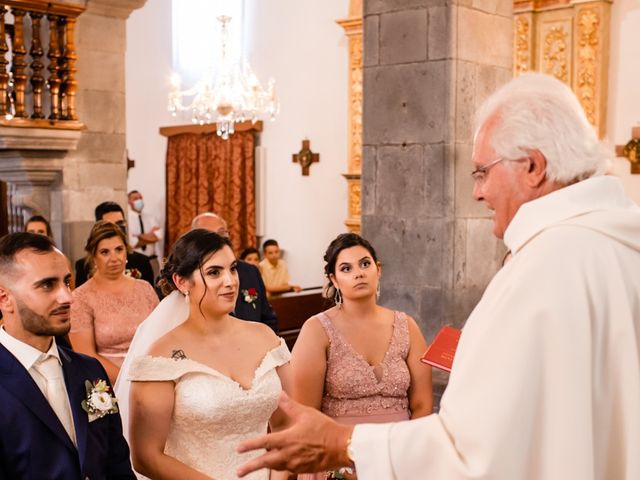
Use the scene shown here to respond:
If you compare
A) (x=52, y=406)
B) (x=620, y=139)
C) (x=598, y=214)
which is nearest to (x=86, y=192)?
(x=620, y=139)

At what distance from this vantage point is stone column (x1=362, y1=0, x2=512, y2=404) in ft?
16.7

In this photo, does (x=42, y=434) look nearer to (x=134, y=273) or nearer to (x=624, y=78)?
(x=134, y=273)

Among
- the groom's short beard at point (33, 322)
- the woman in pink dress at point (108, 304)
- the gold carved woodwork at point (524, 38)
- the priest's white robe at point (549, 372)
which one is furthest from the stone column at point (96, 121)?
the priest's white robe at point (549, 372)

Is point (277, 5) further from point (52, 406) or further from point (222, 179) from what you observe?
point (52, 406)

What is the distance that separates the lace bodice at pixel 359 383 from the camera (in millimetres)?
3725

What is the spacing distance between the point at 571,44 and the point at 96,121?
4442 millimetres

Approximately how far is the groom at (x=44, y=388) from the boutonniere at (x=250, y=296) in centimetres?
239

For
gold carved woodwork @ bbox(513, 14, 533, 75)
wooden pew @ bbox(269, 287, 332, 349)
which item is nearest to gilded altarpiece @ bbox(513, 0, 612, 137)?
gold carved woodwork @ bbox(513, 14, 533, 75)

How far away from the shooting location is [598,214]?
6.15 ft

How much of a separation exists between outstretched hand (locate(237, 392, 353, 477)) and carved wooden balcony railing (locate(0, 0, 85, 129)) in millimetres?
5471

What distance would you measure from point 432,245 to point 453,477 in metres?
3.46

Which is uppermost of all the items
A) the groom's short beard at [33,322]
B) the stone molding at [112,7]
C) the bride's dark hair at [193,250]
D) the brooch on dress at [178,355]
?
the stone molding at [112,7]

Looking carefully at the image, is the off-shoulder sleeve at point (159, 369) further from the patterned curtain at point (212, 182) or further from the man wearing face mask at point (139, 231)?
the patterned curtain at point (212, 182)

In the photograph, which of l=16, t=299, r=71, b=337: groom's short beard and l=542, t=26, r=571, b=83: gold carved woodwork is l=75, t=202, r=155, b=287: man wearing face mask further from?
l=542, t=26, r=571, b=83: gold carved woodwork
